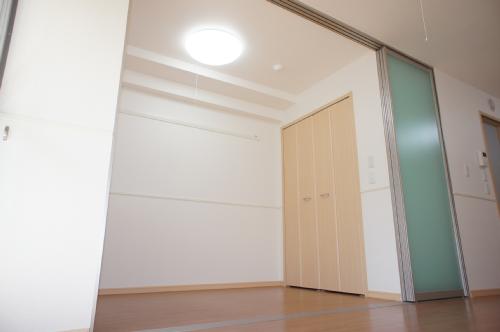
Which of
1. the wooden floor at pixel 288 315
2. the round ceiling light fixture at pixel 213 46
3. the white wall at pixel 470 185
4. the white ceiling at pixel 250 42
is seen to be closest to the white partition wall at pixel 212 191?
the white ceiling at pixel 250 42

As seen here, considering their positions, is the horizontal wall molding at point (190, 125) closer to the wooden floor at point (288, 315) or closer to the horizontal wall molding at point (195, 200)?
the horizontal wall molding at point (195, 200)

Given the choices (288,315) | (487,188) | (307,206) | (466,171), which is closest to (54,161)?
(288,315)

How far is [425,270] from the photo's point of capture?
115 inches

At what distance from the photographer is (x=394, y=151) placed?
3049mm

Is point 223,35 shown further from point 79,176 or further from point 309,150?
point 79,176

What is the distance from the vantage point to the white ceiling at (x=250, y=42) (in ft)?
9.52

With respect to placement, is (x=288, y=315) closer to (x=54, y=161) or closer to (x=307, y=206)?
(x=54, y=161)

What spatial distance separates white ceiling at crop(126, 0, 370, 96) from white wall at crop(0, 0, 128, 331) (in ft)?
4.22

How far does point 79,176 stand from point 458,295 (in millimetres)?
3469

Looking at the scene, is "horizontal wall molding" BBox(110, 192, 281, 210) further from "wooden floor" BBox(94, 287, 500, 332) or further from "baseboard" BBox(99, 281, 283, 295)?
"wooden floor" BBox(94, 287, 500, 332)

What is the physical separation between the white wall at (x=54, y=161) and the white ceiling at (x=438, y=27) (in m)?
1.87

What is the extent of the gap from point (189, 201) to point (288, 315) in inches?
83.4

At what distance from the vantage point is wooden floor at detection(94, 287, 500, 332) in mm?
1736

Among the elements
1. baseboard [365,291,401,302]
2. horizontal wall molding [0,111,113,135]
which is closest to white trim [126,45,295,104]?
horizontal wall molding [0,111,113,135]
